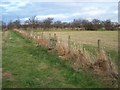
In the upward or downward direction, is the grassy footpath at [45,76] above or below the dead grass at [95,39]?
below

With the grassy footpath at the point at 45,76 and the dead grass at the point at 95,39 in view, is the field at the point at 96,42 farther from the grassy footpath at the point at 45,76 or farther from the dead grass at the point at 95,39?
the grassy footpath at the point at 45,76

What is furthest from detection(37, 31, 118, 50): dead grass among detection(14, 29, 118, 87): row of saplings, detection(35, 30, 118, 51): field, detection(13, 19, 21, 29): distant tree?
detection(13, 19, 21, 29): distant tree

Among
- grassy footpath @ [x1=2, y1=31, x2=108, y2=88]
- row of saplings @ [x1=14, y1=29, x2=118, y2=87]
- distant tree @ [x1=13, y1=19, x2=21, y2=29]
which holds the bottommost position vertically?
grassy footpath @ [x1=2, y1=31, x2=108, y2=88]

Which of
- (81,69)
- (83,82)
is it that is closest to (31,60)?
(81,69)

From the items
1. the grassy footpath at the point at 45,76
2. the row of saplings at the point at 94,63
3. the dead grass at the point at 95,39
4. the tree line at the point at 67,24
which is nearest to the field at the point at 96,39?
the dead grass at the point at 95,39

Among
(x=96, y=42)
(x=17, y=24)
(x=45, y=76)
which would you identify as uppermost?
(x=17, y=24)

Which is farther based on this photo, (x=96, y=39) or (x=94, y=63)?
(x=96, y=39)

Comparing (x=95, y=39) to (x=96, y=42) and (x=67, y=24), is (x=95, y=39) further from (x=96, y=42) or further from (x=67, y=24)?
(x=67, y=24)

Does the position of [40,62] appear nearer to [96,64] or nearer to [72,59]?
[72,59]

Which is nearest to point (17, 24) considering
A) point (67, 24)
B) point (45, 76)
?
point (67, 24)

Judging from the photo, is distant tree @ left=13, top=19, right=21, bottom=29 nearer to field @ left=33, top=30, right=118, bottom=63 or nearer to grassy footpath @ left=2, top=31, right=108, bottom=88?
field @ left=33, top=30, right=118, bottom=63

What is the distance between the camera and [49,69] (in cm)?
1348

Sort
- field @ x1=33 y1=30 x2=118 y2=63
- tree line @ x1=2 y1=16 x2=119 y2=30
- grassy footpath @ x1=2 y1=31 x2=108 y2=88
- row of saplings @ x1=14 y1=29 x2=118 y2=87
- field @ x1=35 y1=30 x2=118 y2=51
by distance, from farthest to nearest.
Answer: tree line @ x1=2 y1=16 x2=119 y2=30, field @ x1=35 y1=30 x2=118 y2=51, field @ x1=33 y1=30 x2=118 y2=63, row of saplings @ x1=14 y1=29 x2=118 y2=87, grassy footpath @ x1=2 y1=31 x2=108 y2=88

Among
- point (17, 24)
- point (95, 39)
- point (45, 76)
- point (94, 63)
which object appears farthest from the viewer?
point (17, 24)
